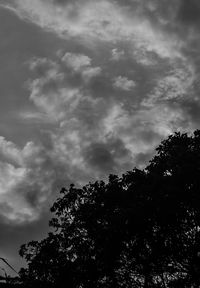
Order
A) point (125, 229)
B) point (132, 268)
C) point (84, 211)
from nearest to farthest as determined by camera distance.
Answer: point (125, 229)
point (132, 268)
point (84, 211)

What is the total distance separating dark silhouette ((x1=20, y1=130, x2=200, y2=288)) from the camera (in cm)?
2100

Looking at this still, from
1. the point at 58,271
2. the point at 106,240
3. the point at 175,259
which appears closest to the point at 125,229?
the point at 106,240

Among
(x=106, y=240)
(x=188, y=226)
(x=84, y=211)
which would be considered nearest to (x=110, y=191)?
(x=84, y=211)

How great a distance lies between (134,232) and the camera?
2111cm

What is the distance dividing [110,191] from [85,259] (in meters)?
4.52

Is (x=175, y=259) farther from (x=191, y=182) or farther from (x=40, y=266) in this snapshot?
(x=40, y=266)

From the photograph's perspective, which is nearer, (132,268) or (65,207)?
(132,268)

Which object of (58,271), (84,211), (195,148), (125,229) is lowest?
(58,271)

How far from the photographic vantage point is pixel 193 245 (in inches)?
851

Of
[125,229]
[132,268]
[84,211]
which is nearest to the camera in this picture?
[125,229]

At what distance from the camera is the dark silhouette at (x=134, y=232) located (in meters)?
21.0

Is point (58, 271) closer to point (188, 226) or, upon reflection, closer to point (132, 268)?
point (132, 268)

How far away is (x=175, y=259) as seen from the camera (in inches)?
849

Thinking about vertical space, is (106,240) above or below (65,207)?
below
